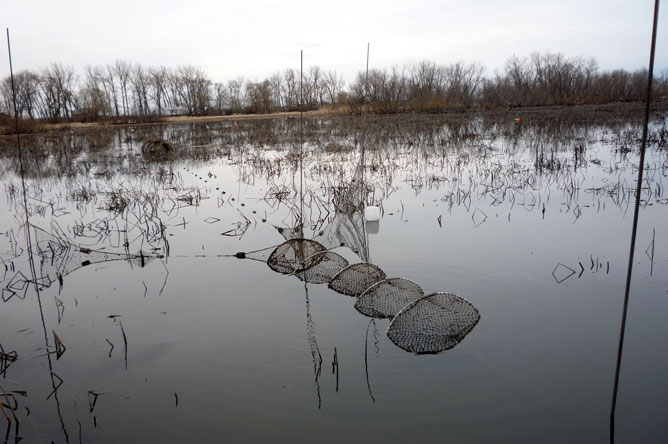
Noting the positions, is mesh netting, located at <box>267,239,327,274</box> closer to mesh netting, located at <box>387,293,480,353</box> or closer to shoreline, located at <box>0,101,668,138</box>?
mesh netting, located at <box>387,293,480,353</box>

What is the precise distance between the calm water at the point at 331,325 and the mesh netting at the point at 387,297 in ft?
0.40

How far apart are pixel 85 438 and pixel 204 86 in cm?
6580

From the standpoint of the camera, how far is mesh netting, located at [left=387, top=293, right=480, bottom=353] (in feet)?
11.2

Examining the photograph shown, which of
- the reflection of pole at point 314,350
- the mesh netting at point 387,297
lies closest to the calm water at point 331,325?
the reflection of pole at point 314,350

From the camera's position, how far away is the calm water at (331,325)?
2795 mm

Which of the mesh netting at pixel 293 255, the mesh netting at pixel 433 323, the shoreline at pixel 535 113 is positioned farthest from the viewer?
the shoreline at pixel 535 113

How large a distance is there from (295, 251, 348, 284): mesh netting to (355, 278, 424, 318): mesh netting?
747mm

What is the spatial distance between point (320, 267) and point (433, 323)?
166 cm

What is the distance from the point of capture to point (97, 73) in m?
67.3

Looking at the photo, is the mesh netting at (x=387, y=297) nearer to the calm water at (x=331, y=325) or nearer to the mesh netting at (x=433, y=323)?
the calm water at (x=331, y=325)

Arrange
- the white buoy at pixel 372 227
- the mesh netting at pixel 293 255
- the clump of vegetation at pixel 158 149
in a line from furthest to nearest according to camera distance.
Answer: the clump of vegetation at pixel 158 149, the white buoy at pixel 372 227, the mesh netting at pixel 293 255

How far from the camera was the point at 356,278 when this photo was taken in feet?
14.7

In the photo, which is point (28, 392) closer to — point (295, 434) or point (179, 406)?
point (179, 406)

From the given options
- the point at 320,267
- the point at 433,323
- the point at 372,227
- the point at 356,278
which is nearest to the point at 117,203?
the point at 372,227
